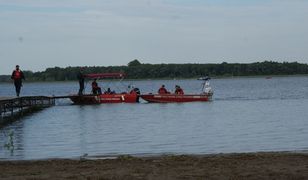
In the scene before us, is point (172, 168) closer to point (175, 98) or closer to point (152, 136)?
point (152, 136)

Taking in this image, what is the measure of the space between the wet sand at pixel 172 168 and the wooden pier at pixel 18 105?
15.9m

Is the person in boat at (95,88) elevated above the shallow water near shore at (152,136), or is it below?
above

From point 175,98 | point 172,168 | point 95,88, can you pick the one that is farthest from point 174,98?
point 172,168

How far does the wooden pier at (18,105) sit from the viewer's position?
99.0 ft

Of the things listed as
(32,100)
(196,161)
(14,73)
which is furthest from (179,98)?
(196,161)

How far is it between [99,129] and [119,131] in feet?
5.42

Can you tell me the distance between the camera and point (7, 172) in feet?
38.7

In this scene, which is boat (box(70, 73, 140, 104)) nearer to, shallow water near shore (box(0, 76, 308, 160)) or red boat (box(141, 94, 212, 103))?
red boat (box(141, 94, 212, 103))

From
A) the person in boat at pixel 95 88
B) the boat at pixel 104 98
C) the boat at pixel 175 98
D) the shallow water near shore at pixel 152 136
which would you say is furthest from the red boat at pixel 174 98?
the shallow water near shore at pixel 152 136

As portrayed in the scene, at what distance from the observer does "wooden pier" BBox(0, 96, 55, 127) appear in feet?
99.0

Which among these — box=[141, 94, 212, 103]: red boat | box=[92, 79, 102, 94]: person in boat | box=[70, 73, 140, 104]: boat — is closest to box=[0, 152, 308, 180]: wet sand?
box=[70, 73, 140, 104]: boat

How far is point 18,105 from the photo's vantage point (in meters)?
35.0

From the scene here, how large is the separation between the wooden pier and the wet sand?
624 inches

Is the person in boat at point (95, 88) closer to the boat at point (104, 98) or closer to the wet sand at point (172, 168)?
the boat at point (104, 98)
